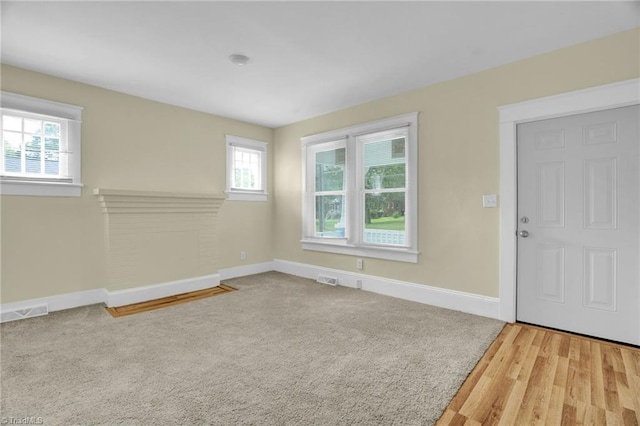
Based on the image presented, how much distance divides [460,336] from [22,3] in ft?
13.6

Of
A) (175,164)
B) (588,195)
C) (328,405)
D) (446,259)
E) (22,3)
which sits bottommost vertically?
(328,405)

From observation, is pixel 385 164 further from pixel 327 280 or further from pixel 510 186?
pixel 327 280

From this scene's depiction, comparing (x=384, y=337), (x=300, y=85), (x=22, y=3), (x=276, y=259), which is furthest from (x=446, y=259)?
(x=22, y=3)

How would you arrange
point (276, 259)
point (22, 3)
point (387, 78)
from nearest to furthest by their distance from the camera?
point (22, 3) < point (387, 78) < point (276, 259)

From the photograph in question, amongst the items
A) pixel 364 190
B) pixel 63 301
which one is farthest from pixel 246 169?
pixel 63 301

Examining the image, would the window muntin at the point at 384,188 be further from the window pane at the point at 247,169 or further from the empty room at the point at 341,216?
the window pane at the point at 247,169

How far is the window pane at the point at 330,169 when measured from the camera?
4594mm

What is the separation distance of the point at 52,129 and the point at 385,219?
3.91 m

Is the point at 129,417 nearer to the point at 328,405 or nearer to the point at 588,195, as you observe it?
the point at 328,405

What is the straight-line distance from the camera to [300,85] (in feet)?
11.8

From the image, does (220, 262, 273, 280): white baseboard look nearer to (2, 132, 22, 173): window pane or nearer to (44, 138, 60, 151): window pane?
(44, 138, 60, 151): window pane

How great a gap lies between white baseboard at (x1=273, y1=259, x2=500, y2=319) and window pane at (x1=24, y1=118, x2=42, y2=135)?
3.60m

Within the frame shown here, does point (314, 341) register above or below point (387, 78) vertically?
below

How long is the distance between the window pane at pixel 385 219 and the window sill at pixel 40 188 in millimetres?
3417
